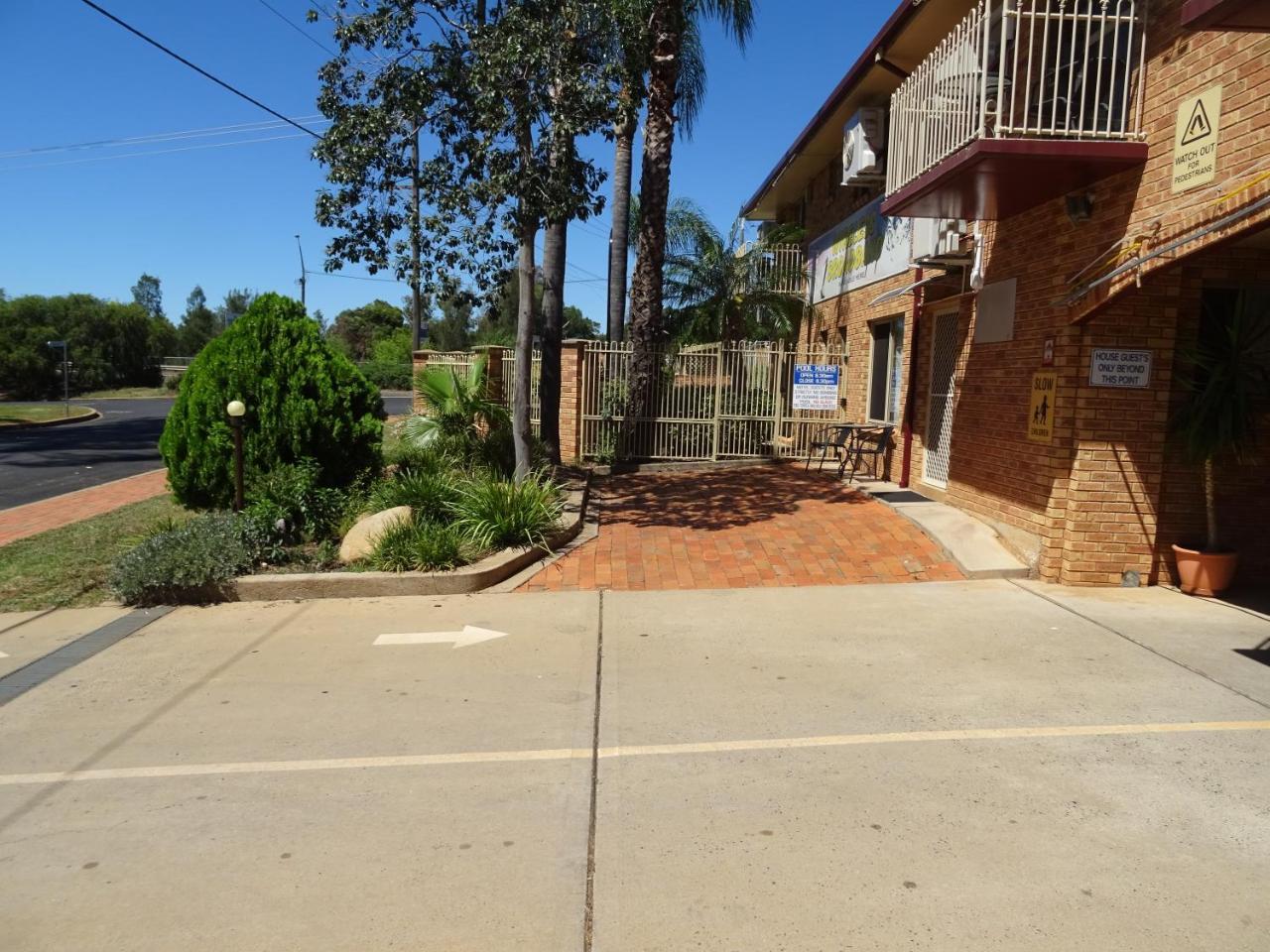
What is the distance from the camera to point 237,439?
841 centimetres

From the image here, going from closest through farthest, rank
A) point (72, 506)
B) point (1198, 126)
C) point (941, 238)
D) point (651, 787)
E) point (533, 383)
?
point (651, 787) → point (1198, 126) → point (941, 238) → point (72, 506) → point (533, 383)

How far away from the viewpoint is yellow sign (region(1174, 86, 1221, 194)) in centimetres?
611

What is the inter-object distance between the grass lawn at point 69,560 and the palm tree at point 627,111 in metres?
6.79

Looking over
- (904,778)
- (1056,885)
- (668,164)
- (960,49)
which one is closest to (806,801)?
(904,778)

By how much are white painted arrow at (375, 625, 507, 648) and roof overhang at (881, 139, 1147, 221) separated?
537 cm

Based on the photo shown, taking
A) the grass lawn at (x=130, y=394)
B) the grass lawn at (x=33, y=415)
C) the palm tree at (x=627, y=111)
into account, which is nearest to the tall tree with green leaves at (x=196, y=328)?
the grass lawn at (x=130, y=394)

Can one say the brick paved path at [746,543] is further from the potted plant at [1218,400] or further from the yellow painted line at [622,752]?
the yellow painted line at [622,752]

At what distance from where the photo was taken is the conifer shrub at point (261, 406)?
8852 mm

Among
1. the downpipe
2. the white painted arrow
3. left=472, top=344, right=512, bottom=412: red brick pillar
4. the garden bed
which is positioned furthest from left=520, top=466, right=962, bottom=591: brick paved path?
left=472, top=344, right=512, bottom=412: red brick pillar

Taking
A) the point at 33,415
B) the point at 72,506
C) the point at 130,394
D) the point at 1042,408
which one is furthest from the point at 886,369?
the point at 130,394

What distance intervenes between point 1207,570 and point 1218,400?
1413 mm

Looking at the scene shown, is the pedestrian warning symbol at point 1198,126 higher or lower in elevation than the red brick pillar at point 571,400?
higher

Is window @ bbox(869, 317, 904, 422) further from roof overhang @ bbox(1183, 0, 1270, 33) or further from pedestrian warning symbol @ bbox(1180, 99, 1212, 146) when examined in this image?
roof overhang @ bbox(1183, 0, 1270, 33)

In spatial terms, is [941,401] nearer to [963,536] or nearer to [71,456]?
[963,536]
